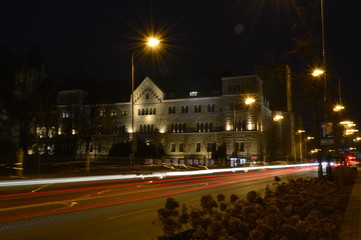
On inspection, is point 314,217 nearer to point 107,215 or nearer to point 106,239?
point 106,239

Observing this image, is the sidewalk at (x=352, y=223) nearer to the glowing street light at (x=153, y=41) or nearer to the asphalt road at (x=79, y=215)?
the asphalt road at (x=79, y=215)

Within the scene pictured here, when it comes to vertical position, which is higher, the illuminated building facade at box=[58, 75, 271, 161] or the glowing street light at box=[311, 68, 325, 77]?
the illuminated building facade at box=[58, 75, 271, 161]

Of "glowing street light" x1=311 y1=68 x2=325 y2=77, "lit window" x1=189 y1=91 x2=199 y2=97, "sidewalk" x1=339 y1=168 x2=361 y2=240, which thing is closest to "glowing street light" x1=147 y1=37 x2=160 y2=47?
"glowing street light" x1=311 y1=68 x2=325 y2=77

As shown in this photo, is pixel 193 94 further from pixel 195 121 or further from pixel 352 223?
pixel 352 223

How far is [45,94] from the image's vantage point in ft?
198

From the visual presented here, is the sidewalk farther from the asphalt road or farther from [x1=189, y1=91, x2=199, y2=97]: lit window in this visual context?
[x1=189, y1=91, x2=199, y2=97]: lit window

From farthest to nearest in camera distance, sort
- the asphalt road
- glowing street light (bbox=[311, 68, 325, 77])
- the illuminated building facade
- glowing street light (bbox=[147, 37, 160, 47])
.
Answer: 1. the illuminated building facade
2. glowing street light (bbox=[147, 37, 160, 47])
3. glowing street light (bbox=[311, 68, 325, 77])
4. the asphalt road

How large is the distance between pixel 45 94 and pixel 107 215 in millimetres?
52307

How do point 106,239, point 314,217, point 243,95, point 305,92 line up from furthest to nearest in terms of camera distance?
point 243,95
point 305,92
point 106,239
point 314,217

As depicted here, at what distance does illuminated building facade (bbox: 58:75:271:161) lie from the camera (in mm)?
75938

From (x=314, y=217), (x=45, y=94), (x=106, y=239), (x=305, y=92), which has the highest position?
(x=45, y=94)

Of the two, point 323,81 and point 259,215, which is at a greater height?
point 323,81

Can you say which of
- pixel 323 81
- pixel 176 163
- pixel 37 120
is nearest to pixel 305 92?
pixel 323 81

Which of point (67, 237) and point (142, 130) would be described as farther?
point (142, 130)
